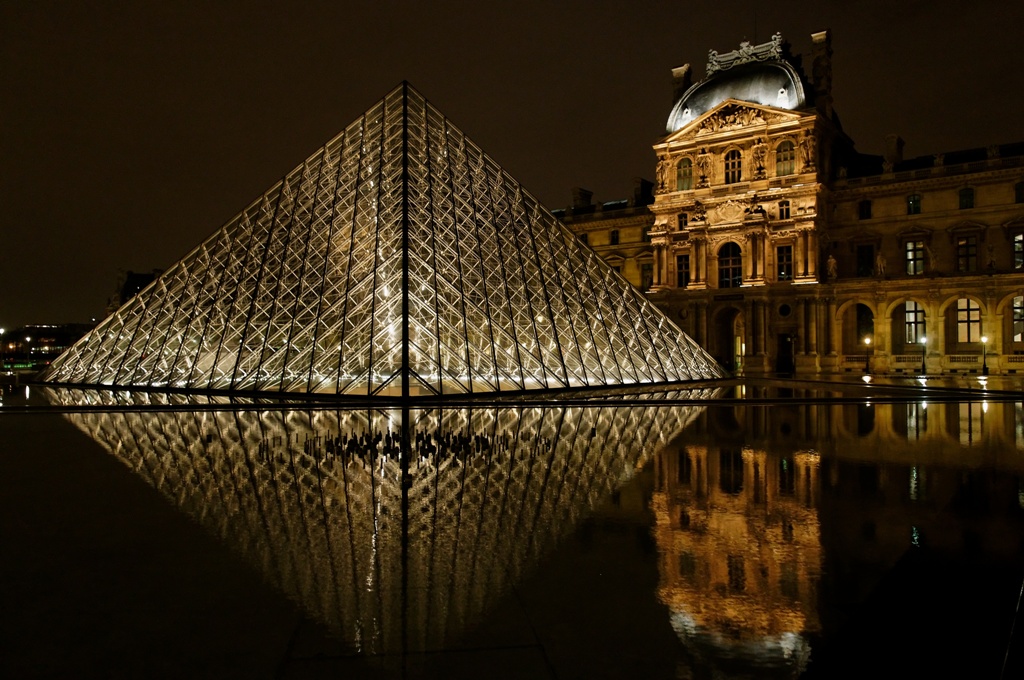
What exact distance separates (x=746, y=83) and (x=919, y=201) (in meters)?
10.9

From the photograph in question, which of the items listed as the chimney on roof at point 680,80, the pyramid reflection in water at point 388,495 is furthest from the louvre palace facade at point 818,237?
the pyramid reflection in water at point 388,495

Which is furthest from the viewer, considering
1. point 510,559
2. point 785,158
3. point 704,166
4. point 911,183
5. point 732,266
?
point 732,266

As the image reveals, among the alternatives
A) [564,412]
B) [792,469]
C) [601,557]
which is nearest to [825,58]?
[564,412]

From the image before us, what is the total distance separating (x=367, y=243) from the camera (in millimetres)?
21656

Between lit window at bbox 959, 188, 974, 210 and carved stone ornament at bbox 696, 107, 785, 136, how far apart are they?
948cm

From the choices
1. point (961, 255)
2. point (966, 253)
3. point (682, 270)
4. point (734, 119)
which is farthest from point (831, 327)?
point (734, 119)

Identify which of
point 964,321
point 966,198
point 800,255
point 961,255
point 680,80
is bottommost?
point 964,321

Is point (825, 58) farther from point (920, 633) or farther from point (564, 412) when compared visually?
point (920, 633)

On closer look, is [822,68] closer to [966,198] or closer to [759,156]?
[759,156]

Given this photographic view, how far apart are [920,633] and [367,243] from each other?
63.5 ft

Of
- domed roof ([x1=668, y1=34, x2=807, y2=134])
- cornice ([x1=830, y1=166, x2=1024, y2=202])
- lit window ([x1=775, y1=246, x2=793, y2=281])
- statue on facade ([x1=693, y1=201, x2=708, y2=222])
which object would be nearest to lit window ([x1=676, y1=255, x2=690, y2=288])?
statue on facade ([x1=693, y1=201, x2=708, y2=222])

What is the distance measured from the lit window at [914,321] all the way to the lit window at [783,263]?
20.3ft

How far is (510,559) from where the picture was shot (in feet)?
17.0

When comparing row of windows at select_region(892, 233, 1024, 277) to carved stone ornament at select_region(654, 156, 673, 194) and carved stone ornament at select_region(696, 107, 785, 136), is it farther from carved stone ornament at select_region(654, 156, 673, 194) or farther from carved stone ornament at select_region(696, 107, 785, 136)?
carved stone ornament at select_region(654, 156, 673, 194)
